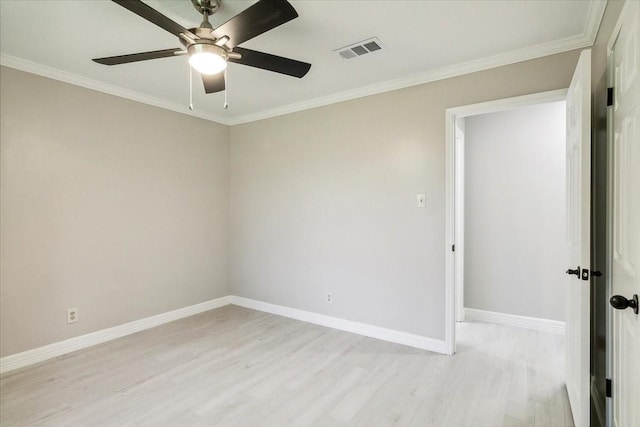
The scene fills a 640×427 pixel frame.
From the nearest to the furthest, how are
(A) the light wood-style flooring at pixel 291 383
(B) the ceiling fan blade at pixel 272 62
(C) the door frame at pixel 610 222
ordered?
(C) the door frame at pixel 610 222 < (B) the ceiling fan blade at pixel 272 62 < (A) the light wood-style flooring at pixel 291 383

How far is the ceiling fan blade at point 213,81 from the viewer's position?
229 centimetres

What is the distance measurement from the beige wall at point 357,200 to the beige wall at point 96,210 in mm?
561

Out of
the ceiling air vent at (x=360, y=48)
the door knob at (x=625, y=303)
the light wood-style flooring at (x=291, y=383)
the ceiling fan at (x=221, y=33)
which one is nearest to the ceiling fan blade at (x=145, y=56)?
the ceiling fan at (x=221, y=33)

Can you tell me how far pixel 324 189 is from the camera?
12.0 feet

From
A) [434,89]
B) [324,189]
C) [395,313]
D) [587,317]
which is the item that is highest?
[434,89]

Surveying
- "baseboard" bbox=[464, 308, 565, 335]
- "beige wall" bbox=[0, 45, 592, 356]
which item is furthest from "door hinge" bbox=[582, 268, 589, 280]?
"baseboard" bbox=[464, 308, 565, 335]

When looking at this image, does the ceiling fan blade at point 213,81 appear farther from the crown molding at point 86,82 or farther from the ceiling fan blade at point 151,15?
the crown molding at point 86,82

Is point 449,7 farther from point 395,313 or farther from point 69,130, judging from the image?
point 69,130

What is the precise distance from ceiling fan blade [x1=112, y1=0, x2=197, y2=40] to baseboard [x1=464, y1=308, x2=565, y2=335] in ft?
12.4

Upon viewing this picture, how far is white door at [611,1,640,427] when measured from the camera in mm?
1228

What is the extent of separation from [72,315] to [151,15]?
2762 mm

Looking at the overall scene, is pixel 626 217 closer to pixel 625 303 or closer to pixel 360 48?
pixel 625 303

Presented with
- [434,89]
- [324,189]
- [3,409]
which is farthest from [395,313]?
[3,409]

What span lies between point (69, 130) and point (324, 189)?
2427 mm
